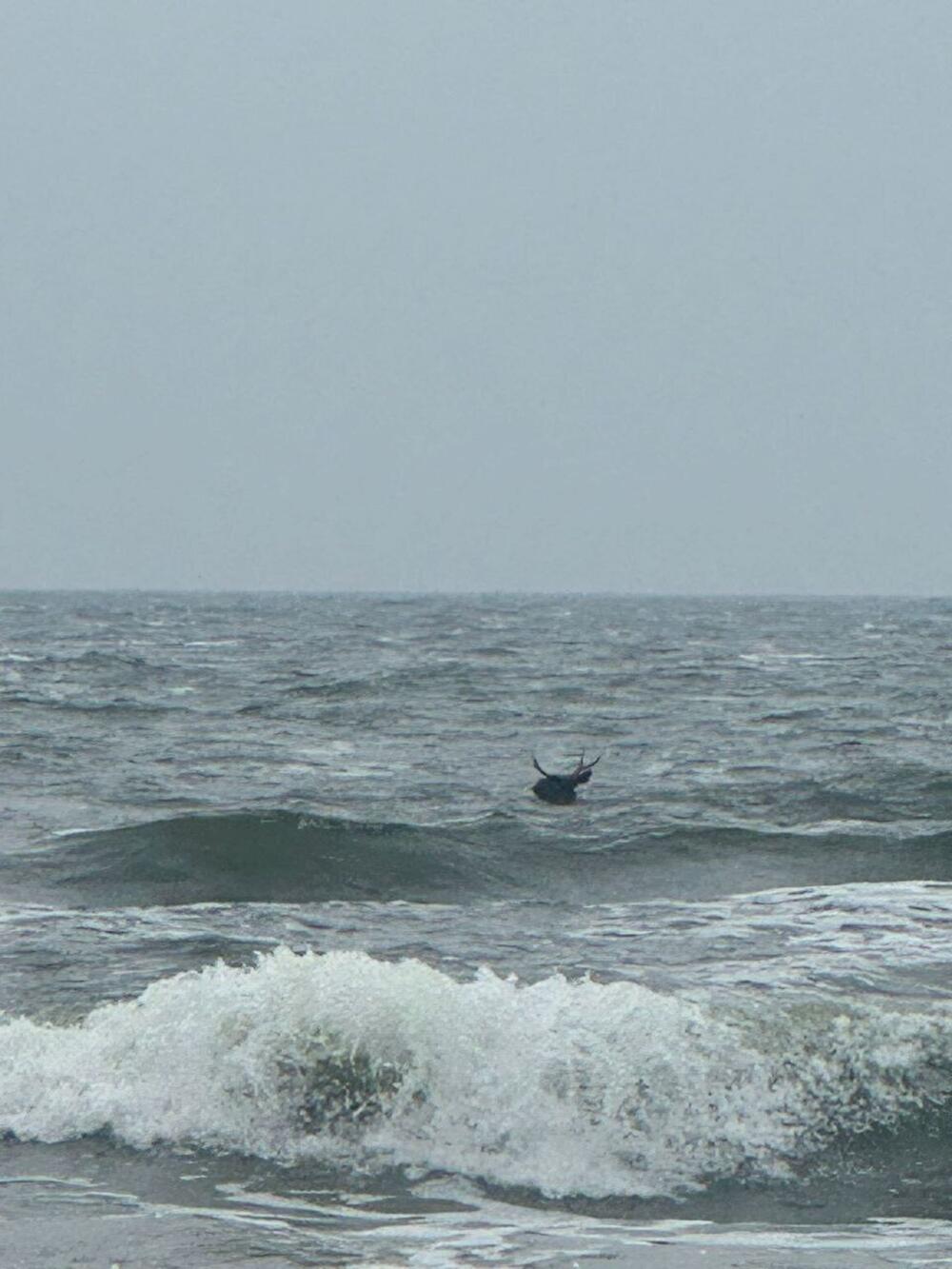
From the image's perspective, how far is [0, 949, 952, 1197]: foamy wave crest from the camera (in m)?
8.11

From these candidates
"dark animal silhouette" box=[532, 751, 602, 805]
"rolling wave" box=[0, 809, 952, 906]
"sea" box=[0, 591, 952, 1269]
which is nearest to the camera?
"sea" box=[0, 591, 952, 1269]

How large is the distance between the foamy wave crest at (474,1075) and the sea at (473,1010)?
2 cm

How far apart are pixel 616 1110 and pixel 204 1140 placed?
1.93m

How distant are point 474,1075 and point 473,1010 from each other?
0.59m

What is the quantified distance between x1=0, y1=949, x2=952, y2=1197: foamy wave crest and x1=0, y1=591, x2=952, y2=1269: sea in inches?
0.7

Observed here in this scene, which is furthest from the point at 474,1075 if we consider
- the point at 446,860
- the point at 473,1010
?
the point at 446,860

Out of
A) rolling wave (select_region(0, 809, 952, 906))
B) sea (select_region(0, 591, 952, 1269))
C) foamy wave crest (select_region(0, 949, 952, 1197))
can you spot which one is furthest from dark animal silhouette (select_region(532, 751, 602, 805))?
foamy wave crest (select_region(0, 949, 952, 1197))

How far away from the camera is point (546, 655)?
5200cm

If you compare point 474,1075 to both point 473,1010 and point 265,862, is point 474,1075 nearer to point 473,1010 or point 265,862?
point 473,1010

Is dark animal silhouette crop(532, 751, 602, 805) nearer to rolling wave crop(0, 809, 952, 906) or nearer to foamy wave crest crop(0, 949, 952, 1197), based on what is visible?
rolling wave crop(0, 809, 952, 906)

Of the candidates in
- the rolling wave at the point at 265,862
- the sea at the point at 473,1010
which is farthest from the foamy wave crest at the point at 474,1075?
the rolling wave at the point at 265,862

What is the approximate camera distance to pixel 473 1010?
9148 mm

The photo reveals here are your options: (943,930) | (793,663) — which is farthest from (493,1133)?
(793,663)

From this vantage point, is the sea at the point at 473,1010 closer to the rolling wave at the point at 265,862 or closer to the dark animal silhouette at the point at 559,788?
the rolling wave at the point at 265,862
